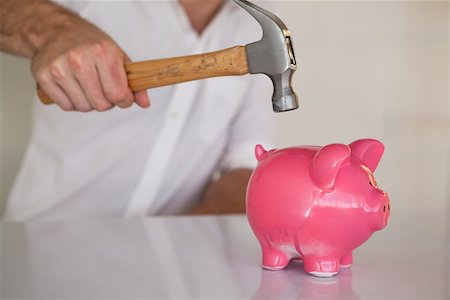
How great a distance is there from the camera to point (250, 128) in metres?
1.61

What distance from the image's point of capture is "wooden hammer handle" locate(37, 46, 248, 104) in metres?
0.84

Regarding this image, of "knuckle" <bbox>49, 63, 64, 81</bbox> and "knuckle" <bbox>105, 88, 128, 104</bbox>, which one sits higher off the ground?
"knuckle" <bbox>49, 63, 64, 81</bbox>

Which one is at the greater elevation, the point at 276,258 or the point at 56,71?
the point at 56,71

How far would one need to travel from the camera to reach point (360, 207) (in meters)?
0.72

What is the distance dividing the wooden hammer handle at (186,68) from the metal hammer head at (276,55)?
32mm

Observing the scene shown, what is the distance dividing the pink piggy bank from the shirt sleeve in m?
0.81

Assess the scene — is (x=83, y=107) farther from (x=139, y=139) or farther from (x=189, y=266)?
(x=139, y=139)

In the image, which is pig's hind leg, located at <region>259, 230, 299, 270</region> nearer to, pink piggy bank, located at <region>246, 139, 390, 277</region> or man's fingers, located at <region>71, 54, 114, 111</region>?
pink piggy bank, located at <region>246, 139, 390, 277</region>

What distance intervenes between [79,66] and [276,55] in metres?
0.29

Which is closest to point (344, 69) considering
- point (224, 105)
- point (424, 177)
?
point (424, 177)

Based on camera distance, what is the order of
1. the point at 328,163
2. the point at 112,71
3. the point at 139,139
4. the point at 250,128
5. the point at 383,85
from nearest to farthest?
the point at 328,163 < the point at 112,71 < the point at 139,139 < the point at 250,128 < the point at 383,85

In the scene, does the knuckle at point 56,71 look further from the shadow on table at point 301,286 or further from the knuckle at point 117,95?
the shadow on table at point 301,286

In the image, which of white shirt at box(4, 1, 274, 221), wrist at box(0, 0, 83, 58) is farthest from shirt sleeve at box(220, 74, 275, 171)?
wrist at box(0, 0, 83, 58)

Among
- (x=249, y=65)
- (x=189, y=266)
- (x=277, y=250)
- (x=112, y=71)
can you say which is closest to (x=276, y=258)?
(x=277, y=250)
